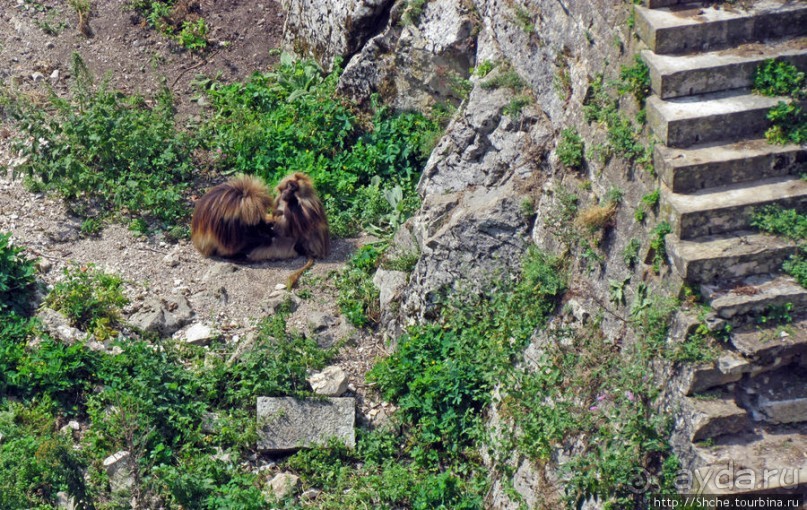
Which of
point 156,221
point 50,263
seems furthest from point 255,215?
point 50,263

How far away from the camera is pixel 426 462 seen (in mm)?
7754

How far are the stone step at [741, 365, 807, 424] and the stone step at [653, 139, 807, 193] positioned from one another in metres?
1.35

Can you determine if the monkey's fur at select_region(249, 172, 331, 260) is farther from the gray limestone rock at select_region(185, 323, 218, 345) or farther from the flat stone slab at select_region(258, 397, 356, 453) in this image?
the flat stone slab at select_region(258, 397, 356, 453)

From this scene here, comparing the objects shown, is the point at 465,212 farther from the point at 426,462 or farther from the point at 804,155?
the point at 804,155

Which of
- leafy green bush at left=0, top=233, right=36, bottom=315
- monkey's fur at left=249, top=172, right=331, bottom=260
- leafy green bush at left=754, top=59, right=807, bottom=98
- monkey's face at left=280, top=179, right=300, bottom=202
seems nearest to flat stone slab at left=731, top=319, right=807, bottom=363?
leafy green bush at left=754, top=59, right=807, bottom=98

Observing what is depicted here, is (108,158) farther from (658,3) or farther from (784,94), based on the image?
(784,94)

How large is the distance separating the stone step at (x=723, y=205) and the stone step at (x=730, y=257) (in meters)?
0.11

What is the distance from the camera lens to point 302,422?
26.2 ft

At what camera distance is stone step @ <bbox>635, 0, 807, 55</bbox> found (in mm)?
7008

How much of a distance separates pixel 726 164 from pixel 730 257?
695 millimetres

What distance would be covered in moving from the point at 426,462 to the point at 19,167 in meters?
5.60

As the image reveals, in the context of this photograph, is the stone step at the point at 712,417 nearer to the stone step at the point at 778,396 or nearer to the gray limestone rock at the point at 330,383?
the stone step at the point at 778,396

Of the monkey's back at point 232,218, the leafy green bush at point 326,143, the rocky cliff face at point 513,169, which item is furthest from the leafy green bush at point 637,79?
the monkey's back at point 232,218

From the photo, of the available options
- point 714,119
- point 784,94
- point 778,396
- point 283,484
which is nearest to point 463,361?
point 283,484
